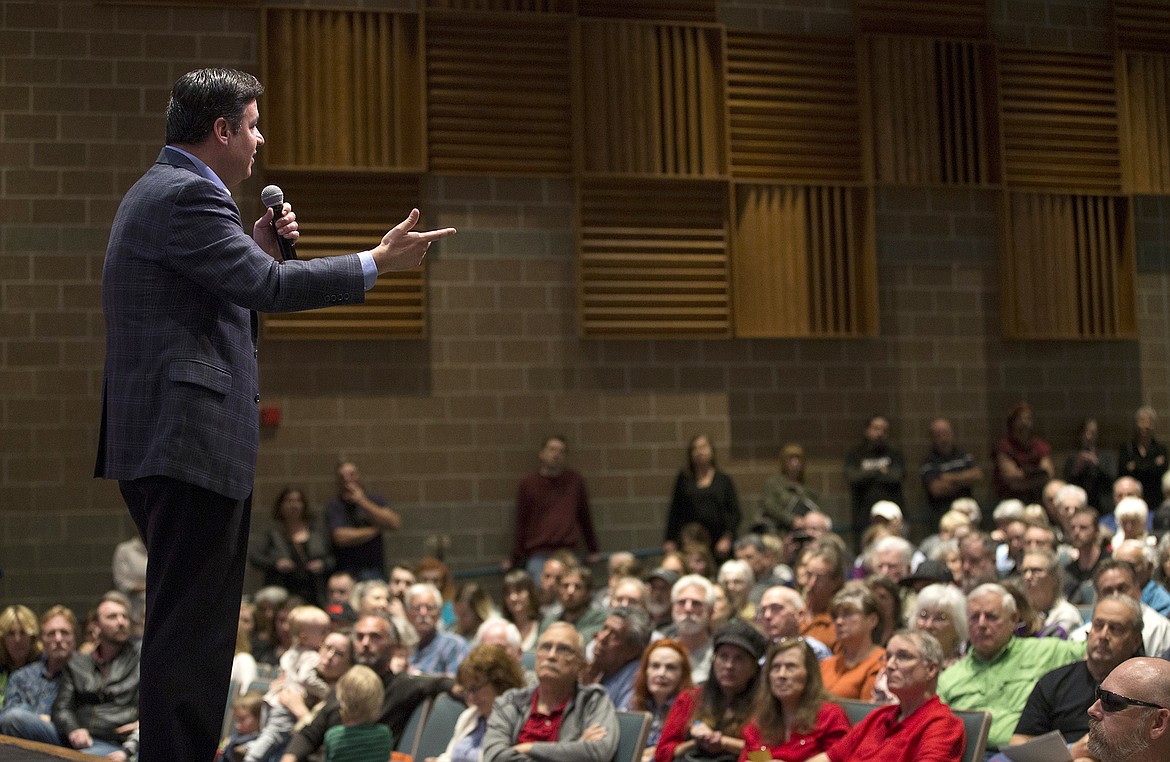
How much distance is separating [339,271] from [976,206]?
9035 millimetres

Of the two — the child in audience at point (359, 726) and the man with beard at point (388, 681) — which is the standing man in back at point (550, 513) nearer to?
the man with beard at point (388, 681)

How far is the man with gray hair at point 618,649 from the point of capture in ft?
17.7

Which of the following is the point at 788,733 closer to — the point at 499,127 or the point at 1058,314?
the point at 499,127

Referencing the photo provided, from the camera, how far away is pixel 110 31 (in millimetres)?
8891

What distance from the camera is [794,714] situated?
4.53 m

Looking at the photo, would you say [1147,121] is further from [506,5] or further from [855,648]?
[855,648]

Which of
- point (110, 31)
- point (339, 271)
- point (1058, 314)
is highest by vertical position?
point (110, 31)

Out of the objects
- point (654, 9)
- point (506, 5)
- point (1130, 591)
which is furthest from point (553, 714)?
point (654, 9)

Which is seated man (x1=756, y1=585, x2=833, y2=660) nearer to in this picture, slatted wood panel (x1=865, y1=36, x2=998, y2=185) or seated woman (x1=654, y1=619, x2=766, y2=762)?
seated woman (x1=654, y1=619, x2=766, y2=762)

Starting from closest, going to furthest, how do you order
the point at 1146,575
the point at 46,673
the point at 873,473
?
the point at 1146,575 < the point at 46,673 < the point at 873,473

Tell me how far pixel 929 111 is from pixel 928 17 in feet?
2.39

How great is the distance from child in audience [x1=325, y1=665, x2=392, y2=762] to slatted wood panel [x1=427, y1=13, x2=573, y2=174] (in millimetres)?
4978

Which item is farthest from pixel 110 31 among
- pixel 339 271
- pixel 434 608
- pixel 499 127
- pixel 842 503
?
pixel 339 271

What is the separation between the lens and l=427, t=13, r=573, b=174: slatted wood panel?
9.34 meters
